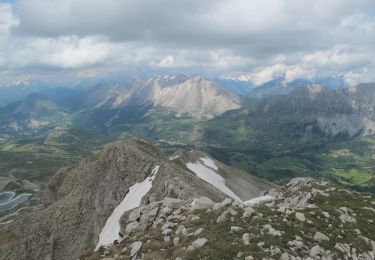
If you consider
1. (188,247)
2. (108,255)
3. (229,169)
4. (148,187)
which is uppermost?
(188,247)

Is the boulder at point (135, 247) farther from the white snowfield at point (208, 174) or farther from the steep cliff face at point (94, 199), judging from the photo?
the white snowfield at point (208, 174)

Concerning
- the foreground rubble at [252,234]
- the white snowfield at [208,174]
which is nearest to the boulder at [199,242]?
the foreground rubble at [252,234]

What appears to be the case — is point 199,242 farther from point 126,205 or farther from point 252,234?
point 126,205

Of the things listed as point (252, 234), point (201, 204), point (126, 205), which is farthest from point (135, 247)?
point (126, 205)

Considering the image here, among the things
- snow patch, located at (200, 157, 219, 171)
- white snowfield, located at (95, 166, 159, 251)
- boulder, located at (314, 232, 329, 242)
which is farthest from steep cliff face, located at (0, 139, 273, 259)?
snow patch, located at (200, 157, 219, 171)

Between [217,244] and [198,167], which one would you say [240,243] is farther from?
[198,167]

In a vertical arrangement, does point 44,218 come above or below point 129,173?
below

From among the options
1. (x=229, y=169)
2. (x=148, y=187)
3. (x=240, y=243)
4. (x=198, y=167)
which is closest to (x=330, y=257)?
(x=240, y=243)

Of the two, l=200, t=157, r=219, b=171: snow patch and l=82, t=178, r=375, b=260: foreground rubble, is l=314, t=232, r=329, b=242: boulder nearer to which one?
l=82, t=178, r=375, b=260: foreground rubble
